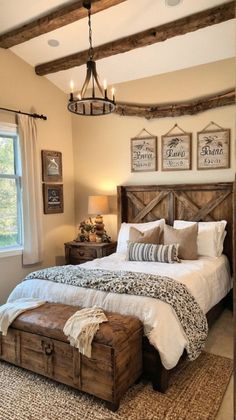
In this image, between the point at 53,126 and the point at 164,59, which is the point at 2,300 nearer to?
the point at 53,126

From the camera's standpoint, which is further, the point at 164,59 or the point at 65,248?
the point at 65,248

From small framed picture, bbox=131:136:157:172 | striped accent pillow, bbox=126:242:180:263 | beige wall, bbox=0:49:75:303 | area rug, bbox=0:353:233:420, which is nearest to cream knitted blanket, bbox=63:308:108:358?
area rug, bbox=0:353:233:420

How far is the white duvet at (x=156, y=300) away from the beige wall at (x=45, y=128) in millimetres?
1299

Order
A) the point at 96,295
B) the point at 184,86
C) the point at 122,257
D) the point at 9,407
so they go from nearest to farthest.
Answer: the point at 9,407, the point at 96,295, the point at 122,257, the point at 184,86

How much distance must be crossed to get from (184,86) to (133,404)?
3737 mm

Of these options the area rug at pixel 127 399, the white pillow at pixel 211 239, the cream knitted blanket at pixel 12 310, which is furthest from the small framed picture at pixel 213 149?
the cream knitted blanket at pixel 12 310

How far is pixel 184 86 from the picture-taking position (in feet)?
14.2

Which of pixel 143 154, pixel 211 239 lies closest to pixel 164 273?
Result: pixel 211 239

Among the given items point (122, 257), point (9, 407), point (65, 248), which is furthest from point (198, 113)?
point (9, 407)

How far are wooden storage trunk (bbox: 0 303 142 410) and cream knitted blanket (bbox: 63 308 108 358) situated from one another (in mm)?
42

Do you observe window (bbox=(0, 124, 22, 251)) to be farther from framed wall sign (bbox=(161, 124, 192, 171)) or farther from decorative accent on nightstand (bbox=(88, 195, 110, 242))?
framed wall sign (bbox=(161, 124, 192, 171))

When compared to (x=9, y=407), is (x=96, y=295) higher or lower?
higher

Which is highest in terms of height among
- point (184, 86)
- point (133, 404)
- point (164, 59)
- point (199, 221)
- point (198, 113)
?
point (164, 59)

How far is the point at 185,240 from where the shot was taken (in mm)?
3729
